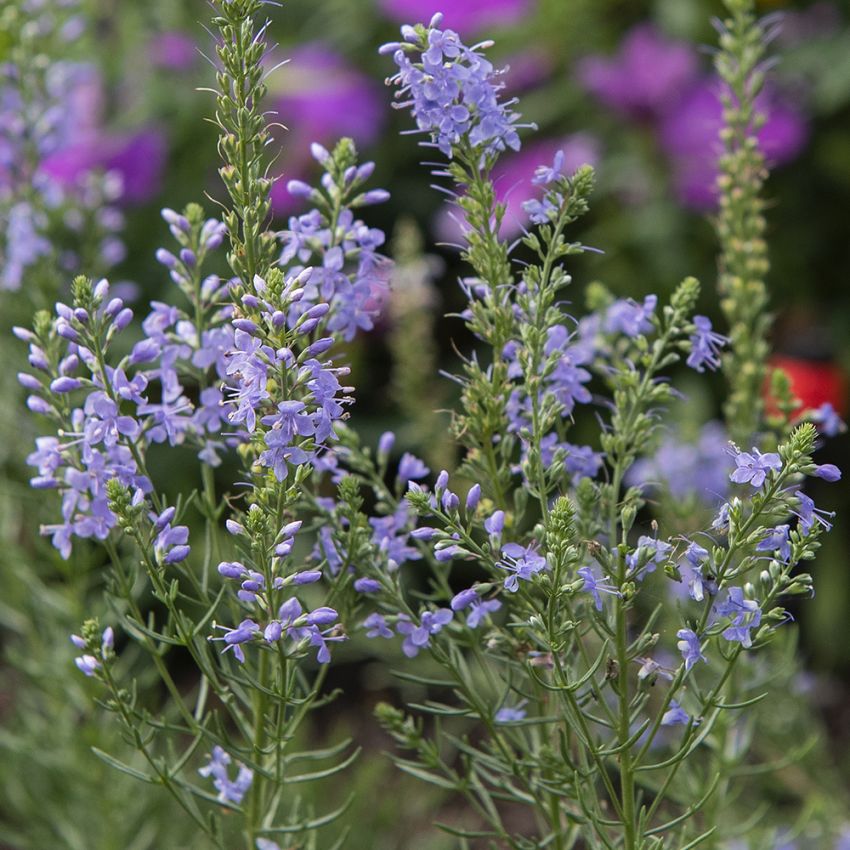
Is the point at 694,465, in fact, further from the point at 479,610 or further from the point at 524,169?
the point at 524,169

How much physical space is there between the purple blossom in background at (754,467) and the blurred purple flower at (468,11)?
2819mm

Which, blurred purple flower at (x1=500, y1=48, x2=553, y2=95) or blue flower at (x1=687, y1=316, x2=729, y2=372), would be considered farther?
blurred purple flower at (x1=500, y1=48, x2=553, y2=95)

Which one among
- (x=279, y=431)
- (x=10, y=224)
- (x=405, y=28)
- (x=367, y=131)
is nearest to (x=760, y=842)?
(x=279, y=431)

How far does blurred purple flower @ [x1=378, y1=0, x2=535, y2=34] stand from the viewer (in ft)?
12.0

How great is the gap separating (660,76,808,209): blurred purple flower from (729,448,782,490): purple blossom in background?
7.81 ft

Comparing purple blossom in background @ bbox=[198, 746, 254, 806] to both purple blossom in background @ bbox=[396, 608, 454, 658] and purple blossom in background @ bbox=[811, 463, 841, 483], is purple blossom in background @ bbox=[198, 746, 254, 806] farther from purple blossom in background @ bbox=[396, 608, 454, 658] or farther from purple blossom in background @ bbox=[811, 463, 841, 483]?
purple blossom in background @ bbox=[811, 463, 841, 483]

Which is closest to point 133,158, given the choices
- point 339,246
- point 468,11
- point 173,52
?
point 173,52

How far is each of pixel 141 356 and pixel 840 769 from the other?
241 cm

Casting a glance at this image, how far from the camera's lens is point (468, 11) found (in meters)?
3.67

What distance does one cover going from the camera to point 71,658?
202 centimetres

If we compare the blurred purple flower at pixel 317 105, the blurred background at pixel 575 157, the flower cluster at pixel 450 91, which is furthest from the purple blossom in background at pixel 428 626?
the blurred purple flower at pixel 317 105

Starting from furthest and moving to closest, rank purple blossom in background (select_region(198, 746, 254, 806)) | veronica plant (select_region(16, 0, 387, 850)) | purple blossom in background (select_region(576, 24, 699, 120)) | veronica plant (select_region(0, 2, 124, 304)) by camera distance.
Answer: purple blossom in background (select_region(576, 24, 699, 120))
veronica plant (select_region(0, 2, 124, 304))
purple blossom in background (select_region(198, 746, 254, 806))
veronica plant (select_region(16, 0, 387, 850))

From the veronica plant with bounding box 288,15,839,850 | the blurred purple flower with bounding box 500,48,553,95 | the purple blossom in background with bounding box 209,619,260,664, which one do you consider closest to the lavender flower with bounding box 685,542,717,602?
the veronica plant with bounding box 288,15,839,850

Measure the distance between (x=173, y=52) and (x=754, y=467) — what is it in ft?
9.85
